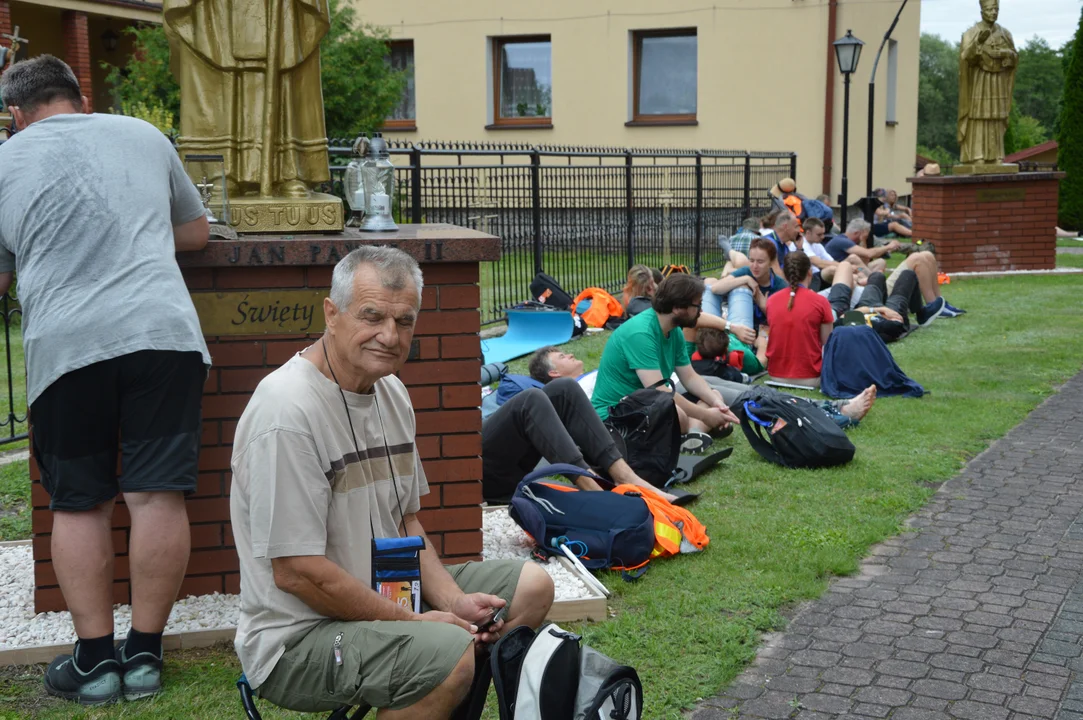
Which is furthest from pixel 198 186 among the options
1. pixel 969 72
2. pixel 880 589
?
pixel 969 72

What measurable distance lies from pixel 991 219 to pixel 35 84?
16.7 m

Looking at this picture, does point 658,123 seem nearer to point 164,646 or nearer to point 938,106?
point 164,646

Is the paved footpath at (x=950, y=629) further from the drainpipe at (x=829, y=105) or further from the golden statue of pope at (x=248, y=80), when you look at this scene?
the drainpipe at (x=829, y=105)

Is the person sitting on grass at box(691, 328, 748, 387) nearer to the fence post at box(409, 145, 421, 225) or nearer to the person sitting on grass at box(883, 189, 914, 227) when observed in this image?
the fence post at box(409, 145, 421, 225)

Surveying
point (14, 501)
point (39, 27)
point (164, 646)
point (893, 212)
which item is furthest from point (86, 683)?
point (893, 212)

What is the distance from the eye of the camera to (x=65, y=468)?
4016mm

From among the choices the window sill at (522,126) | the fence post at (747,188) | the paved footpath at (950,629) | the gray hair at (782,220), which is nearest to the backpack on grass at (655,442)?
the paved footpath at (950,629)

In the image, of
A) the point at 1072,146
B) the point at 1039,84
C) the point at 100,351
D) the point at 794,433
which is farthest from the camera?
the point at 1039,84

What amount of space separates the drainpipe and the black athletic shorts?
19.9 meters

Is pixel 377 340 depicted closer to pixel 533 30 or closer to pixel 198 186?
pixel 198 186

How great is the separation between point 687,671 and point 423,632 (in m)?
1.45

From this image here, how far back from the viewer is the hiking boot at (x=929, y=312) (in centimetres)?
1285

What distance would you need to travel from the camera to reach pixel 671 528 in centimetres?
541

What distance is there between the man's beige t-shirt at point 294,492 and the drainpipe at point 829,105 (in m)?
20.5
